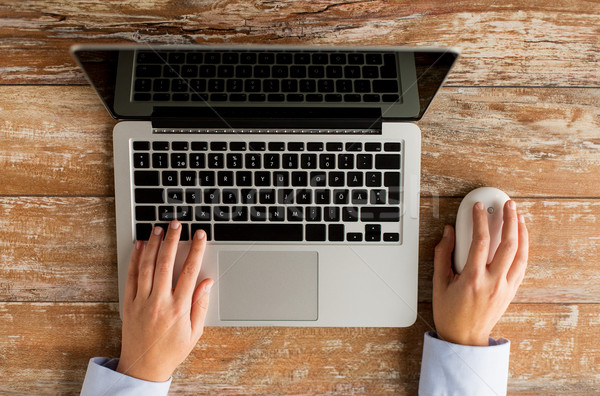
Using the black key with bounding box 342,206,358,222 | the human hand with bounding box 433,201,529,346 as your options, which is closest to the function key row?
the black key with bounding box 342,206,358,222

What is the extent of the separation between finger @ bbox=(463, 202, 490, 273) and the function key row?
0.18 m

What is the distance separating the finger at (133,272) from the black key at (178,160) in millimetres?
150

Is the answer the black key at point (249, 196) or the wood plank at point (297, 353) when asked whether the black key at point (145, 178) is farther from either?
the wood plank at point (297, 353)

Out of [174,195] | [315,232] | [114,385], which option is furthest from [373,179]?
[114,385]

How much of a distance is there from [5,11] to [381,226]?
759 mm

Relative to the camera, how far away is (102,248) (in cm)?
76

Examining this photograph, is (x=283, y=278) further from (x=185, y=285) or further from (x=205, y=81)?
(x=205, y=81)

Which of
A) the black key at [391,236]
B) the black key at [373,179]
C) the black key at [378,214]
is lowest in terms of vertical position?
the black key at [391,236]

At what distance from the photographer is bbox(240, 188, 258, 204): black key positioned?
28.2 inches

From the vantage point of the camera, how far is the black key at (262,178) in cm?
71

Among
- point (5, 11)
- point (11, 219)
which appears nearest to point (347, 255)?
point (11, 219)

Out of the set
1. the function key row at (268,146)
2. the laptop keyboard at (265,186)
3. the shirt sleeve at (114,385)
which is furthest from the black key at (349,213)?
the shirt sleeve at (114,385)

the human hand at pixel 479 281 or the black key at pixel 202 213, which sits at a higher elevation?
the black key at pixel 202 213

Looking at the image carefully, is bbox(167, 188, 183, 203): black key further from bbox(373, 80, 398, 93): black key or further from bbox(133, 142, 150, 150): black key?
bbox(373, 80, 398, 93): black key
